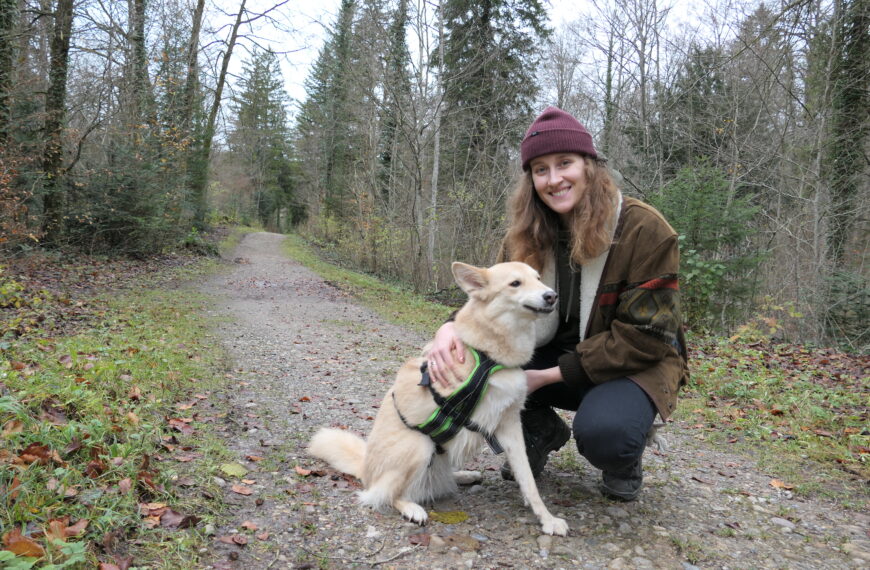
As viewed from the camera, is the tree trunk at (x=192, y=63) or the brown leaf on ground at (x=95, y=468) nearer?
the brown leaf on ground at (x=95, y=468)

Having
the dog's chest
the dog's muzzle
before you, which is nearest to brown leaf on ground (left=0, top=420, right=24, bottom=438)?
the dog's chest

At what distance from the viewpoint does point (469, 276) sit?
116 inches

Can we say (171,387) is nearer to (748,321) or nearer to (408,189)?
(748,321)

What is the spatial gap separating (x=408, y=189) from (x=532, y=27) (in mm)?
6741

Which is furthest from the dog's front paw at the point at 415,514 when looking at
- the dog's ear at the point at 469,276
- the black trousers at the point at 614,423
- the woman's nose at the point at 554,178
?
the woman's nose at the point at 554,178

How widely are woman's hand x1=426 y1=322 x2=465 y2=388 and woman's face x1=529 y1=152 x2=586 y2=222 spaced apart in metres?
1.00

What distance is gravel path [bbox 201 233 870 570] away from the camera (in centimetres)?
236

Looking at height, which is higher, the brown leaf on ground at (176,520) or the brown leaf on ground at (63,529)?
the brown leaf on ground at (63,529)

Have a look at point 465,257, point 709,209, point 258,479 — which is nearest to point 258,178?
point 465,257

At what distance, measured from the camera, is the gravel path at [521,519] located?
92.7 inches

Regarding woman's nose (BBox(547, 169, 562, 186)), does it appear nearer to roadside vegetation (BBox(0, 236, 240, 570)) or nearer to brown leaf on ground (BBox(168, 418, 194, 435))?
roadside vegetation (BBox(0, 236, 240, 570))

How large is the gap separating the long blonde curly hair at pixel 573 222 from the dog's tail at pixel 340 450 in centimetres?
164

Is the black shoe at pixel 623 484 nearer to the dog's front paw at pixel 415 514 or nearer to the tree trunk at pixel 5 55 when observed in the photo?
the dog's front paw at pixel 415 514

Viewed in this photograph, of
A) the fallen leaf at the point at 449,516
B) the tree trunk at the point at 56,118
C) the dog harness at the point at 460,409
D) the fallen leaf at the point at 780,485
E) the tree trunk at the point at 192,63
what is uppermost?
the tree trunk at the point at 192,63
